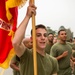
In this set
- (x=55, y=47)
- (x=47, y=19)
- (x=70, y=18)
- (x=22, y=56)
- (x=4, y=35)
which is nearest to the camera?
(x=22, y=56)

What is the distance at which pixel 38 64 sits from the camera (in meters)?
1.99

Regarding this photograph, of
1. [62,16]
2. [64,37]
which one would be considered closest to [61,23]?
[62,16]

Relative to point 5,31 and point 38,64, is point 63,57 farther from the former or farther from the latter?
point 38,64

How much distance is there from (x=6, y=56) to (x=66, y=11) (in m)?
5.42

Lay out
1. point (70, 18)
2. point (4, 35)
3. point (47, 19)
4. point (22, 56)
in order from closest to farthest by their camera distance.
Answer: point (22, 56) → point (4, 35) → point (47, 19) → point (70, 18)

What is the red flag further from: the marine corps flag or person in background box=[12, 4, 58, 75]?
person in background box=[12, 4, 58, 75]

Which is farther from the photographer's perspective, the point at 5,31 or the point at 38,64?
the point at 5,31

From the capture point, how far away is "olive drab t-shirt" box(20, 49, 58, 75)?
1.95m

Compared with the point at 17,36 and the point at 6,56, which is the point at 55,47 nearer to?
the point at 6,56

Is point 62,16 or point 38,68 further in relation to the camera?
point 62,16

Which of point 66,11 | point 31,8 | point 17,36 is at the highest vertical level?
point 66,11

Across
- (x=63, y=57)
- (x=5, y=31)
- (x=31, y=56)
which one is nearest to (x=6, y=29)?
(x=5, y=31)

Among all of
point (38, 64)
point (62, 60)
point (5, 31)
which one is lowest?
point (62, 60)

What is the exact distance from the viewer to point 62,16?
24.6 ft
